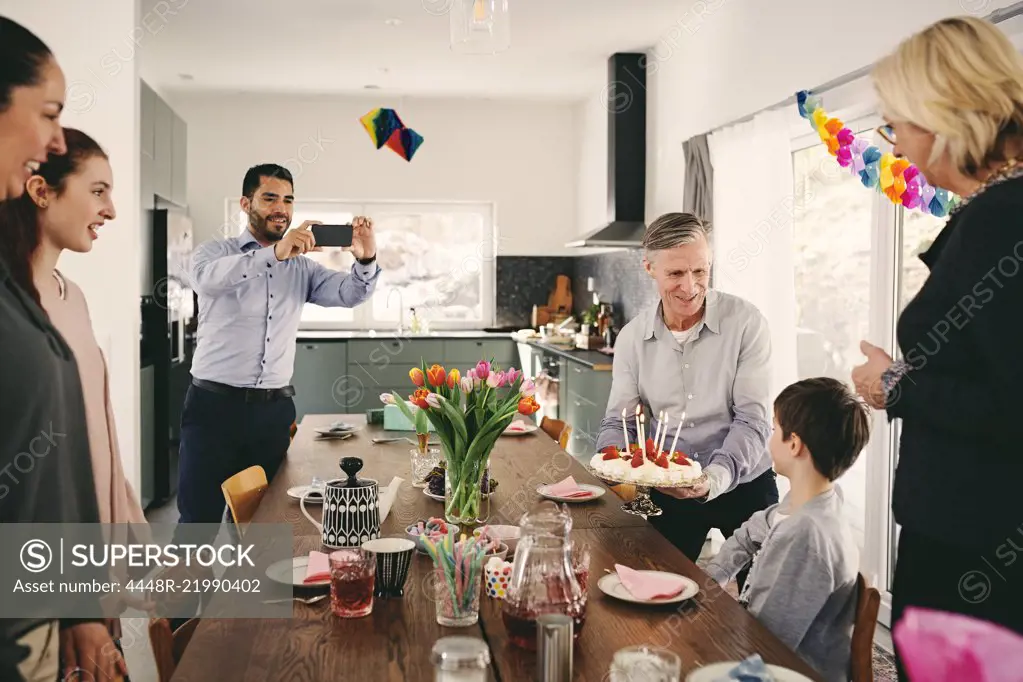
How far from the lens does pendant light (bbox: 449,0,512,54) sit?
3.24 meters

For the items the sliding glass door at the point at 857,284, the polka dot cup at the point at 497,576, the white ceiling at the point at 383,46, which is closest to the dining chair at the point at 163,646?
the polka dot cup at the point at 497,576

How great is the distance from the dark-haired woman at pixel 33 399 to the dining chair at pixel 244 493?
2.67 feet

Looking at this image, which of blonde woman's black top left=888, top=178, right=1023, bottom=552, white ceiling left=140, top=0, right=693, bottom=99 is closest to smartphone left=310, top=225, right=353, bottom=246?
white ceiling left=140, top=0, right=693, bottom=99

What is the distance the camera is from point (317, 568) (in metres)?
1.83

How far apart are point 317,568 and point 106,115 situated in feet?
4.35

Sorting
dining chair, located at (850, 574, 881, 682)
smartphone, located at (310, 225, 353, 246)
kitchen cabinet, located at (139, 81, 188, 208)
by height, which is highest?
kitchen cabinet, located at (139, 81, 188, 208)

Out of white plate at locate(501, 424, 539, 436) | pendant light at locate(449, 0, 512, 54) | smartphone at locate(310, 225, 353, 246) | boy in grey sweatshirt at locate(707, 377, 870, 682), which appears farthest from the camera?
smartphone at locate(310, 225, 353, 246)

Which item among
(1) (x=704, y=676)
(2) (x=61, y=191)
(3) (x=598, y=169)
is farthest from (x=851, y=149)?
(3) (x=598, y=169)

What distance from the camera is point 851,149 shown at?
296 centimetres

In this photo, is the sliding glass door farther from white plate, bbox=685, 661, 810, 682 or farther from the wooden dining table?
white plate, bbox=685, 661, 810, 682

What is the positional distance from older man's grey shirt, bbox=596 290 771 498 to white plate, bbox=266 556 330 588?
1152 mm

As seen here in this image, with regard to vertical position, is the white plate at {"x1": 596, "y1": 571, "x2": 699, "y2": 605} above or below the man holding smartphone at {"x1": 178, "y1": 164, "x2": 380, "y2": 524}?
below

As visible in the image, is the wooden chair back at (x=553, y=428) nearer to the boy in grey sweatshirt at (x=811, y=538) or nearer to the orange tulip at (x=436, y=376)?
the orange tulip at (x=436, y=376)

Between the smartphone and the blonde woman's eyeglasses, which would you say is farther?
the smartphone
